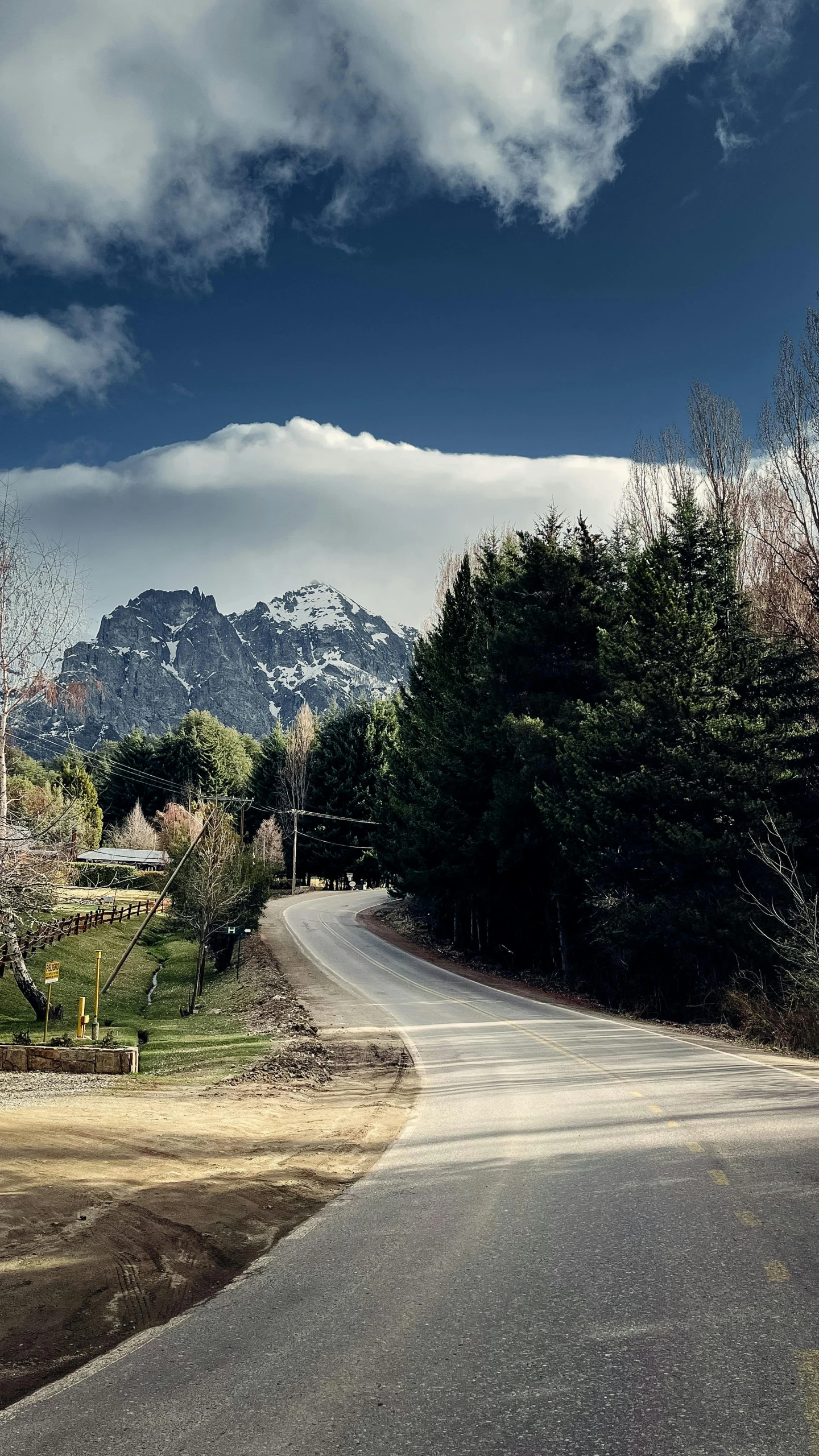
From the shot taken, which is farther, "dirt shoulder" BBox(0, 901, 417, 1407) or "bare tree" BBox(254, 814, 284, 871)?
"bare tree" BBox(254, 814, 284, 871)

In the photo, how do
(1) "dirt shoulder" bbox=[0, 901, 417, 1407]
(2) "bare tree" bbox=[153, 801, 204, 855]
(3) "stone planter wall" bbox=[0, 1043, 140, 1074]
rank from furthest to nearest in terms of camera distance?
(2) "bare tree" bbox=[153, 801, 204, 855] → (3) "stone planter wall" bbox=[0, 1043, 140, 1074] → (1) "dirt shoulder" bbox=[0, 901, 417, 1407]

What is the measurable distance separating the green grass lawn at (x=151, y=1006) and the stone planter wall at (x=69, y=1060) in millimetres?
775

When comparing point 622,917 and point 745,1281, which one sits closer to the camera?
point 745,1281

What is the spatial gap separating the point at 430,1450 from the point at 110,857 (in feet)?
280

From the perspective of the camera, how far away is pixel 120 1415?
379 centimetres

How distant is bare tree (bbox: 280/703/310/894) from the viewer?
8806 centimetres

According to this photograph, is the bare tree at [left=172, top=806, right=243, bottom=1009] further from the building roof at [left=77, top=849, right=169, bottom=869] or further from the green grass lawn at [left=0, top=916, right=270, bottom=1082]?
the building roof at [left=77, top=849, right=169, bottom=869]

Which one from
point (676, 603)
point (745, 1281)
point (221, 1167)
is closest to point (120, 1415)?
point (745, 1281)

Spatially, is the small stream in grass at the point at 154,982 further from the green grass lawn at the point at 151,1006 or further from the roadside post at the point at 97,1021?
the roadside post at the point at 97,1021

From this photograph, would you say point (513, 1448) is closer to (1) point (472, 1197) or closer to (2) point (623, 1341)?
(2) point (623, 1341)

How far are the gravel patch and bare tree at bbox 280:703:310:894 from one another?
225 feet

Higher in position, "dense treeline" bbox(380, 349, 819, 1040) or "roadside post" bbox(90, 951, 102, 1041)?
"dense treeline" bbox(380, 349, 819, 1040)

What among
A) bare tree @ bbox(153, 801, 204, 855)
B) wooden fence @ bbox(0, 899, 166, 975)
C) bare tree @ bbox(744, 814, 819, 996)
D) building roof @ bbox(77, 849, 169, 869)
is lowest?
wooden fence @ bbox(0, 899, 166, 975)

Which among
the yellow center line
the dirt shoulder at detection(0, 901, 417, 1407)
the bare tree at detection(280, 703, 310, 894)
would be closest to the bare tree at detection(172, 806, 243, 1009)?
the dirt shoulder at detection(0, 901, 417, 1407)
